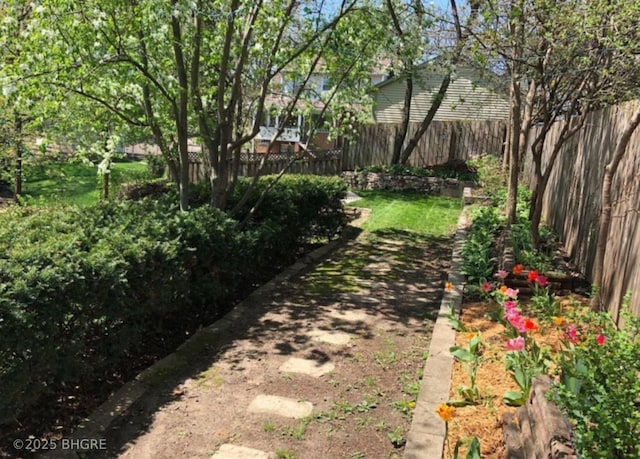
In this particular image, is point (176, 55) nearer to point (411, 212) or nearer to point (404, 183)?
point (411, 212)

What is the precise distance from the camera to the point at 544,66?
19.9 ft

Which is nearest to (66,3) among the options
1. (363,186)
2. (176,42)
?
(176,42)

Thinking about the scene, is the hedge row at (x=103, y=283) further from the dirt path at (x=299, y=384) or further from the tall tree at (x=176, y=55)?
the tall tree at (x=176, y=55)

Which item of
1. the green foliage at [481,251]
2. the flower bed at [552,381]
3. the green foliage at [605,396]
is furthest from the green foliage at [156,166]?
the green foliage at [605,396]

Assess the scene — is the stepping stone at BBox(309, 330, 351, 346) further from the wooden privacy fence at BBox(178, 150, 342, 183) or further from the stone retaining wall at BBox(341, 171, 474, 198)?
the stone retaining wall at BBox(341, 171, 474, 198)

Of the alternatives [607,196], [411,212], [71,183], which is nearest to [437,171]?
[411,212]

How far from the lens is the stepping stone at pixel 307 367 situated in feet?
13.8

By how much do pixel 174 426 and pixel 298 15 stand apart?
6094mm

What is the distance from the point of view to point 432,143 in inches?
747

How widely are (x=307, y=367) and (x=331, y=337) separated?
27.5 inches

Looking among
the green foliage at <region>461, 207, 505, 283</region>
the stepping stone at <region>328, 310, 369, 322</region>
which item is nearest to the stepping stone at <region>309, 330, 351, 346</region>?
the stepping stone at <region>328, 310, 369, 322</region>

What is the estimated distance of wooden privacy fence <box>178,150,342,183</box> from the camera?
14.6m

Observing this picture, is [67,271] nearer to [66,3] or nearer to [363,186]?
[66,3]

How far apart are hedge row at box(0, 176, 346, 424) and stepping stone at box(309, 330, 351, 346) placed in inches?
44.6
